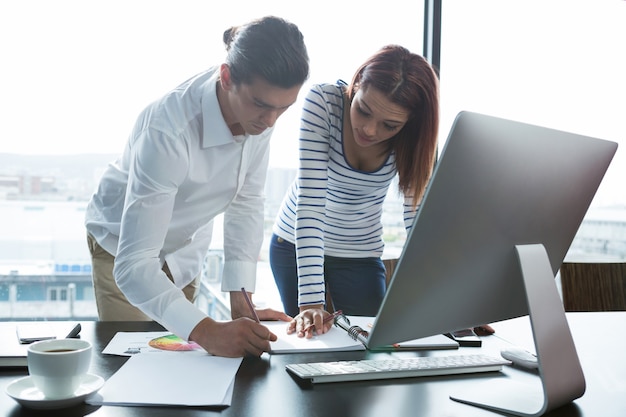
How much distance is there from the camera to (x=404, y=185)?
1678mm

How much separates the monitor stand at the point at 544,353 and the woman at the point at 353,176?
1.52ft

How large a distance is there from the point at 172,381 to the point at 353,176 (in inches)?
36.6

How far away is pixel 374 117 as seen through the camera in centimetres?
153

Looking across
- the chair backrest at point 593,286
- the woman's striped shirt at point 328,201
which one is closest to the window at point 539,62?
the chair backrest at point 593,286

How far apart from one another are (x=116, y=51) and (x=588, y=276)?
2.36 metres

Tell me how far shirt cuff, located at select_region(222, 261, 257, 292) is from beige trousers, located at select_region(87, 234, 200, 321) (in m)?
0.25

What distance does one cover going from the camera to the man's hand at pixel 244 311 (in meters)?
1.38

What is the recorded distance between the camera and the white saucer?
0.78 meters

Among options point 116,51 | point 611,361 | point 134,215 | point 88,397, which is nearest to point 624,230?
point 611,361

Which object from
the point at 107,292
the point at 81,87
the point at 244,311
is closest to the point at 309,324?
the point at 244,311

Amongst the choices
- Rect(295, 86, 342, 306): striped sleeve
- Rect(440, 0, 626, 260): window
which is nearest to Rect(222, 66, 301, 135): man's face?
Rect(295, 86, 342, 306): striped sleeve

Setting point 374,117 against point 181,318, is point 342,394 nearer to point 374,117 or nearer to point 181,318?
point 181,318

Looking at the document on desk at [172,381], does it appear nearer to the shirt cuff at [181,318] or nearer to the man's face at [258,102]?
the shirt cuff at [181,318]

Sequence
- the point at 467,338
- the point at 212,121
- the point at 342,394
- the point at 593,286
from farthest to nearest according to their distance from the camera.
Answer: the point at 593,286
the point at 212,121
the point at 467,338
the point at 342,394
